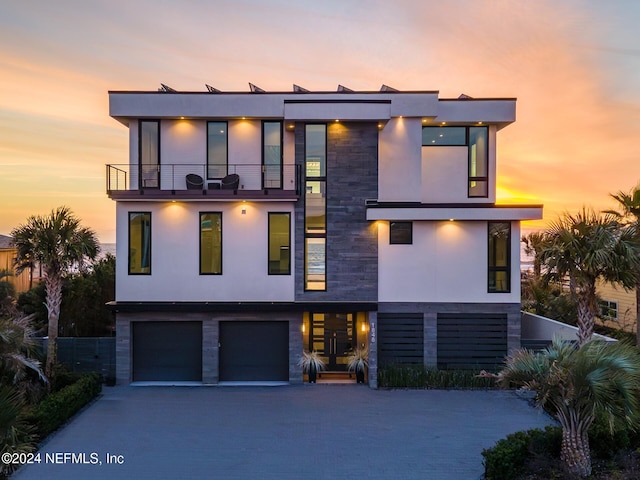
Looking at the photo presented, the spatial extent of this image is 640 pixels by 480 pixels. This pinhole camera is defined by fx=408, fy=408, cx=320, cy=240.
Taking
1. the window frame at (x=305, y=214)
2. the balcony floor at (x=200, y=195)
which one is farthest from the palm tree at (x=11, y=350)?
the window frame at (x=305, y=214)

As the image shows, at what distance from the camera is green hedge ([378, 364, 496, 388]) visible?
12172mm

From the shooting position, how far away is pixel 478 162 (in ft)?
44.3

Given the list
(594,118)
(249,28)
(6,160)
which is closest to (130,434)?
(249,28)

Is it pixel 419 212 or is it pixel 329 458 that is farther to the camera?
pixel 419 212

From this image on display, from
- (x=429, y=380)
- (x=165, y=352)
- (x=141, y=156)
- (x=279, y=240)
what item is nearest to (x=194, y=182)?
(x=141, y=156)

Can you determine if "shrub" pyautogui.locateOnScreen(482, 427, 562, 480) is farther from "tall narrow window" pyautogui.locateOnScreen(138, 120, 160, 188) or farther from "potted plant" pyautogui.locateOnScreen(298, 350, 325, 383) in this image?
"tall narrow window" pyautogui.locateOnScreen(138, 120, 160, 188)

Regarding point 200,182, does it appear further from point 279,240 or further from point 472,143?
point 472,143

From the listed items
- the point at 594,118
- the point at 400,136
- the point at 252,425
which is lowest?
the point at 252,425

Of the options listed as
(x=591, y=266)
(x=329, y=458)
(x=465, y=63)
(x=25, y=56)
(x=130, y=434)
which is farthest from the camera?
(x=465, y=63)

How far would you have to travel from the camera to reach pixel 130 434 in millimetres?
8867

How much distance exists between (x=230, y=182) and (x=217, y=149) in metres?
1.30

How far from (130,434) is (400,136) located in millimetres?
10735

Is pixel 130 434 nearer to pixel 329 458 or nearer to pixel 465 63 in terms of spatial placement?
pixel 329 458

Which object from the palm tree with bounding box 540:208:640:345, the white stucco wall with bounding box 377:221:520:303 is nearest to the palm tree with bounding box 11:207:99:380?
the white stucco wall with bounding box 377:221:520:303
